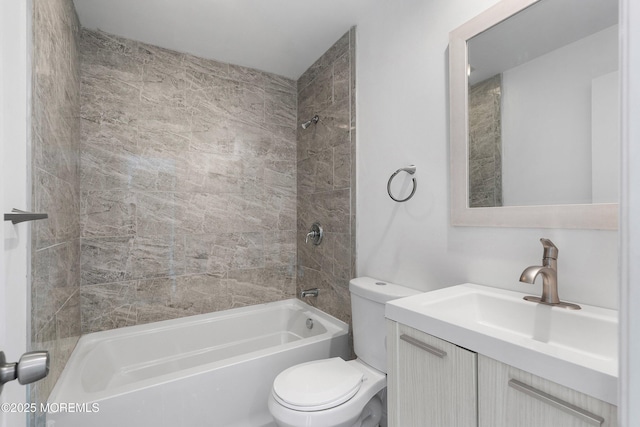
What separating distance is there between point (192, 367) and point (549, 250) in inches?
78.3

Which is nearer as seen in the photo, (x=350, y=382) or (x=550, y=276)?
(x=550, y=276)

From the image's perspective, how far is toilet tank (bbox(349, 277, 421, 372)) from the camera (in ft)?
4.83

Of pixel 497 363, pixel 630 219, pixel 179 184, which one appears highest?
pixel 179 184

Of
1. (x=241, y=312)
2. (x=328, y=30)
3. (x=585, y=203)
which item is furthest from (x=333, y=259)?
(x=328, y=30)

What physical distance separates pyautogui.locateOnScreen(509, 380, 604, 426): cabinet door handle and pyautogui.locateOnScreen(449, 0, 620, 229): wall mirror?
1.91 feet

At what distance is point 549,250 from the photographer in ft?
3.21

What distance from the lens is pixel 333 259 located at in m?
2.14

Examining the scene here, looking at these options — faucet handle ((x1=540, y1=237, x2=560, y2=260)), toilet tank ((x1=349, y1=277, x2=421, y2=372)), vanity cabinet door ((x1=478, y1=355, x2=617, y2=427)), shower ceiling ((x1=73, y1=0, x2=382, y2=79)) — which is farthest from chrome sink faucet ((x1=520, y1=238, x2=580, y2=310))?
shower ceiling ((x1=73, y1=0, x2=382, y2=79))

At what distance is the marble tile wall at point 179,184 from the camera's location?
6.39 feet

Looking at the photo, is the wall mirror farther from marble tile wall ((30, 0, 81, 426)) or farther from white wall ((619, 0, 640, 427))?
marble tile wall ((30, 0, 81, 426))

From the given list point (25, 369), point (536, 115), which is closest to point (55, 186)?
point (25, 369)

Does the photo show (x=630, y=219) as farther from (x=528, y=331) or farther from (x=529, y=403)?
(x=528, y=331)

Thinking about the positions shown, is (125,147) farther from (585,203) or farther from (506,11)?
(585,203)

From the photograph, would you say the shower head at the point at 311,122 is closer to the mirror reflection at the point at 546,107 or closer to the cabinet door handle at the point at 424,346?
the mirror reflection at the point at 546,107
